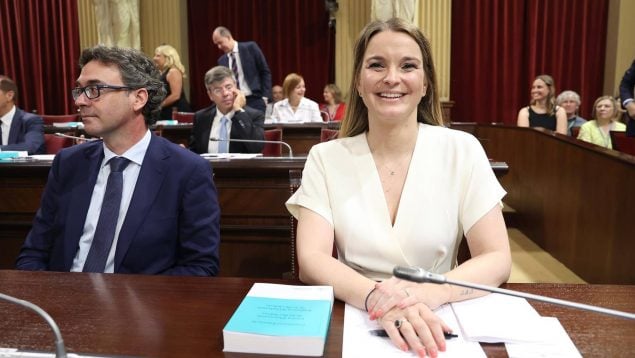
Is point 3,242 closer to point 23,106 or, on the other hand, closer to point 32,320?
point 32,320

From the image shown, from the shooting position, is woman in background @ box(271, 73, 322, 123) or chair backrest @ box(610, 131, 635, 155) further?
woman in background @ box(271, 73, 322, 123)

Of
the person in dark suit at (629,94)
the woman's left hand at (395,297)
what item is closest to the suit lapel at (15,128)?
the woman's left hand at (395,297)

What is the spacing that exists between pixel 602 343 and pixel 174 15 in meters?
9.18

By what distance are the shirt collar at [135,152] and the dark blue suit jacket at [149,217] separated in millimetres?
22

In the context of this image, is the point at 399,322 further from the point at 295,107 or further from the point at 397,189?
the point at 295,107

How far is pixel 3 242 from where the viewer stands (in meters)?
3.09

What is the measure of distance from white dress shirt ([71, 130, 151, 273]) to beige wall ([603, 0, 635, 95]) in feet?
26.3

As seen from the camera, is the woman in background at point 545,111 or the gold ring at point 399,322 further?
the woman in background at point 545,111

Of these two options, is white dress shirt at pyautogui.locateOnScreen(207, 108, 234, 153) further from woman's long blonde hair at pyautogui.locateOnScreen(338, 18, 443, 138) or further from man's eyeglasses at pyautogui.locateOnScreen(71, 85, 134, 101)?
woman's long blonde hair at pyautogui.locateOnScreen(338, 18, 443, 138)

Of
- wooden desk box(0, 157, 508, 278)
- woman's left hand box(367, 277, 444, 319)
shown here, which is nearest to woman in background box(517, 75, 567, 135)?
wooden desk box(0, 157, 508, 278)

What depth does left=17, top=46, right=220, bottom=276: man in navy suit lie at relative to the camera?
1.75 meters

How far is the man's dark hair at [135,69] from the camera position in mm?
1887

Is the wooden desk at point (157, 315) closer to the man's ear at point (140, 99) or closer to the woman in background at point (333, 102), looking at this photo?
the man's ear at point (140, 99)

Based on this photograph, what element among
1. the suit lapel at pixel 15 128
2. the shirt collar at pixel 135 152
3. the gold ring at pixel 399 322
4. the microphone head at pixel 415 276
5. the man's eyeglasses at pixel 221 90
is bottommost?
the gold ring at pixel 399 322
